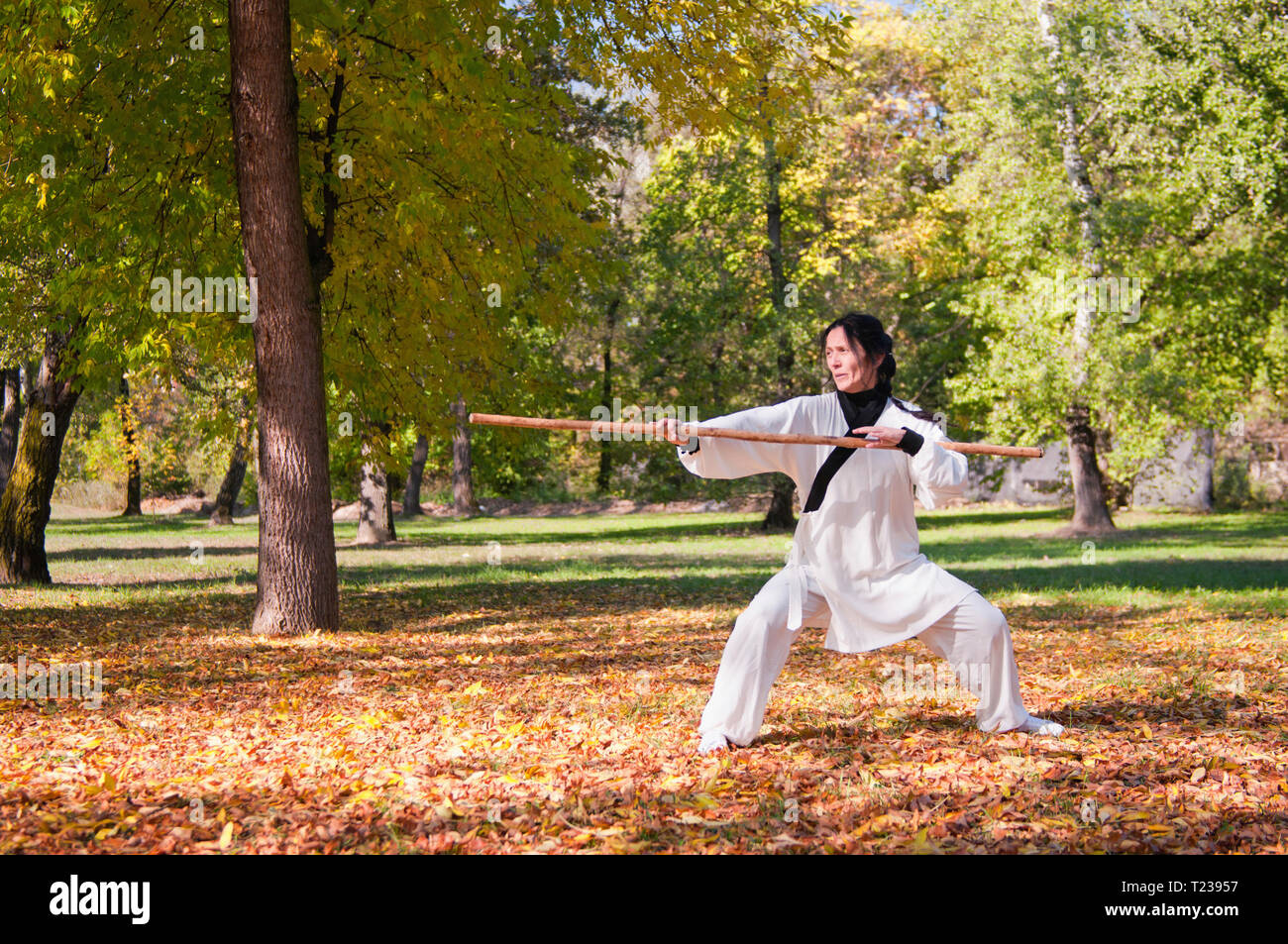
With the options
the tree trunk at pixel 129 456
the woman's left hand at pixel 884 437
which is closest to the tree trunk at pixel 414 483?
the tree trunk at pixel 129 456

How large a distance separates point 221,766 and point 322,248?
6650 millimetres

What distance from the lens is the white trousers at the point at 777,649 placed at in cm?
608

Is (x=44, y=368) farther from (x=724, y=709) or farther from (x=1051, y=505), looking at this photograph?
(x=1051, y=505)

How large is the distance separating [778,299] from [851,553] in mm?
23897

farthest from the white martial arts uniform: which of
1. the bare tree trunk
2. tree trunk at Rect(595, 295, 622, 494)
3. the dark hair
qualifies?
tree trunk at Rect(595, 295, 622, 494)

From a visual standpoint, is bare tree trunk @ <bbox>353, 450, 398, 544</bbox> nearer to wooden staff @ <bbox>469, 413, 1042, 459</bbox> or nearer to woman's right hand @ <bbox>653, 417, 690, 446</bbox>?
wooden staff @ <bbox>469, 413, 1042, 459</bbox>

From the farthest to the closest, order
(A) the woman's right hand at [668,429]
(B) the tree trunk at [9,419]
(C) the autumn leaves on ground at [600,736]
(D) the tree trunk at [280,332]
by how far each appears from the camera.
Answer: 1. (B) the tree trunk at [9,419]
2. (D) the tree trunk at [280,332]
3. (A) the woman's right hand at [668,429]
4. (C) the autumn leaves on ground at [600,736]

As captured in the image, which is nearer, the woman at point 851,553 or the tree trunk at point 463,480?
the woman at point 851,553

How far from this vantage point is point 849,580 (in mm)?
6211

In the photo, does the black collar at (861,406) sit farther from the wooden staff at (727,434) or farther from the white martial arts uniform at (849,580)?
the wooden staff at (727,434)

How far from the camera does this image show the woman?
6.09 meters

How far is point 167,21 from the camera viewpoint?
35.2ft

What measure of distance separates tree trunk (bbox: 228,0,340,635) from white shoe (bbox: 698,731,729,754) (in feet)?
18.1

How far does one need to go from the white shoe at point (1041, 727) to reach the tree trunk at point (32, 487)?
13.1 metres
